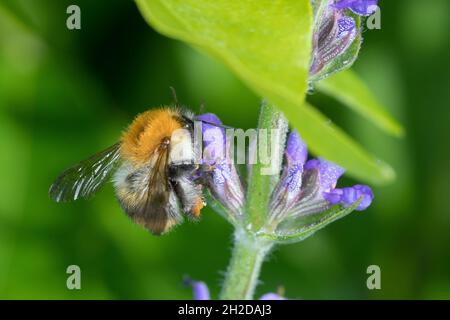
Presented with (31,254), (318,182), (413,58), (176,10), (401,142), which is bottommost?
(176,10)

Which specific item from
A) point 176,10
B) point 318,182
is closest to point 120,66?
point 318,182

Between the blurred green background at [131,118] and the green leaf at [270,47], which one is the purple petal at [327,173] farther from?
the blurred green background at [131,118]

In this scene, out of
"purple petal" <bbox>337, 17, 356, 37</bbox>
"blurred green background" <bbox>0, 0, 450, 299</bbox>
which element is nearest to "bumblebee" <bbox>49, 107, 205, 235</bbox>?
"purple petal" <bbox>337, 17, 356, 37</bbox>

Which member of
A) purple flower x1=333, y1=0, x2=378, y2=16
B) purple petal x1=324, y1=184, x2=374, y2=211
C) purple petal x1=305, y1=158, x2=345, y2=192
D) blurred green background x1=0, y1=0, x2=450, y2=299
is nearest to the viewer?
purple flower x1=333, y1=0, x2=378, y2=16

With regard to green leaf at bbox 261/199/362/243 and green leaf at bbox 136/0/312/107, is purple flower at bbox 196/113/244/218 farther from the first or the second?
green leaf at bbox 136/0/312/107

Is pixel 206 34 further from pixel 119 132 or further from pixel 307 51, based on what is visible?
pixel 119 132
